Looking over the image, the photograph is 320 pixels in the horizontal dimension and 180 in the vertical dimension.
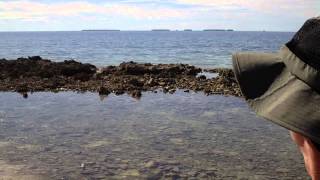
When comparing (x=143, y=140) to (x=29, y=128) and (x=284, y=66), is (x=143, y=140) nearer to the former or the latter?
(x=29, y=128)

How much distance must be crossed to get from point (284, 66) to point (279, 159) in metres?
11.6

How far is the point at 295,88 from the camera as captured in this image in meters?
1.40

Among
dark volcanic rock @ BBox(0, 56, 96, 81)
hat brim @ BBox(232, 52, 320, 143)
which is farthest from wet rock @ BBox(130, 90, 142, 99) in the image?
hat brim @ BBox(232, 52, 320, 143)

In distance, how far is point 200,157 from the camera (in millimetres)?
12828

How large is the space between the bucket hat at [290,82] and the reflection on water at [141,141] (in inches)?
381

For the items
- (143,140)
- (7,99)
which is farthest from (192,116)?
(7,99)

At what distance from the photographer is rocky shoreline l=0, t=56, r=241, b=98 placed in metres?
25.0

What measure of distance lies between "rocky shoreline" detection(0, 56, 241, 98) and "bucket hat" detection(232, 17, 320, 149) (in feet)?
70.4

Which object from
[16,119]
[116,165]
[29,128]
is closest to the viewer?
[116,165]

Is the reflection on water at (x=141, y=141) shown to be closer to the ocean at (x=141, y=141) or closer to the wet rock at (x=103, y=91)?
the ocean at (x=141, y=141)

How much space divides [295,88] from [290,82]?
0.18 ft

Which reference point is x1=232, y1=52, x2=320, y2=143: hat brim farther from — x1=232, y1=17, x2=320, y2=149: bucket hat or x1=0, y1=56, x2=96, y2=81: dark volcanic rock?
x1=0, y1=56, x2=96, y2=81: dark volcanic rock

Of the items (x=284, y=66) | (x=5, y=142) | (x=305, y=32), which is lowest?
(x=5, y=142)

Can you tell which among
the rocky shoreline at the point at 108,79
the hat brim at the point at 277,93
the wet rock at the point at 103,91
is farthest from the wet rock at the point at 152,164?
the wet rock at the point at 103,91
